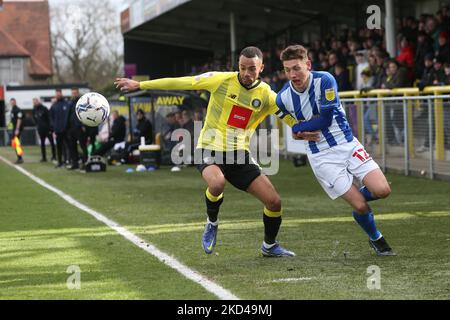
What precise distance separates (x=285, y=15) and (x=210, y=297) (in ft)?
96.8

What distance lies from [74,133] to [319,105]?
608 inches

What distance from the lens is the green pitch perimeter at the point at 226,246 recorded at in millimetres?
7293

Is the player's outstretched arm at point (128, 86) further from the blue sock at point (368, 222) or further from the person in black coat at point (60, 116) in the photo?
the person in black coat at point (60, 116)

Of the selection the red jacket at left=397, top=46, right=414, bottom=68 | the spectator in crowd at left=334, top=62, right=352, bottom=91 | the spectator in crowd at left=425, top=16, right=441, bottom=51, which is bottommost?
the spectator in crowd at left=334, top=62, right=352, bottom=91

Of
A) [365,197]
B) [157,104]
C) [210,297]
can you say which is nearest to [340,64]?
[157,104]

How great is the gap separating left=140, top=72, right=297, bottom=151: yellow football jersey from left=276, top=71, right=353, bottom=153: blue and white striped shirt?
186 millimetres

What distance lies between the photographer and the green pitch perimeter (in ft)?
23.9

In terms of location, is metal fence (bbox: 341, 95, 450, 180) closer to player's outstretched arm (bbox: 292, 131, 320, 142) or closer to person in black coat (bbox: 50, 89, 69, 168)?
person in black coat (bbox: 50, 89, 69, 168)

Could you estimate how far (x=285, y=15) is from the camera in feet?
117

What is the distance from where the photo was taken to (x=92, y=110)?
11195 mm

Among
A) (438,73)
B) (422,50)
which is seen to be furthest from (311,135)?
(422,50)

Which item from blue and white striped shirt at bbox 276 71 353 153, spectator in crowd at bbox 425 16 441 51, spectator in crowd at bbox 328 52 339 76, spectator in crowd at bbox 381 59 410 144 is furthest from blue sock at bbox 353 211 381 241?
spectator in crowd at bbox 328 52 339 76
